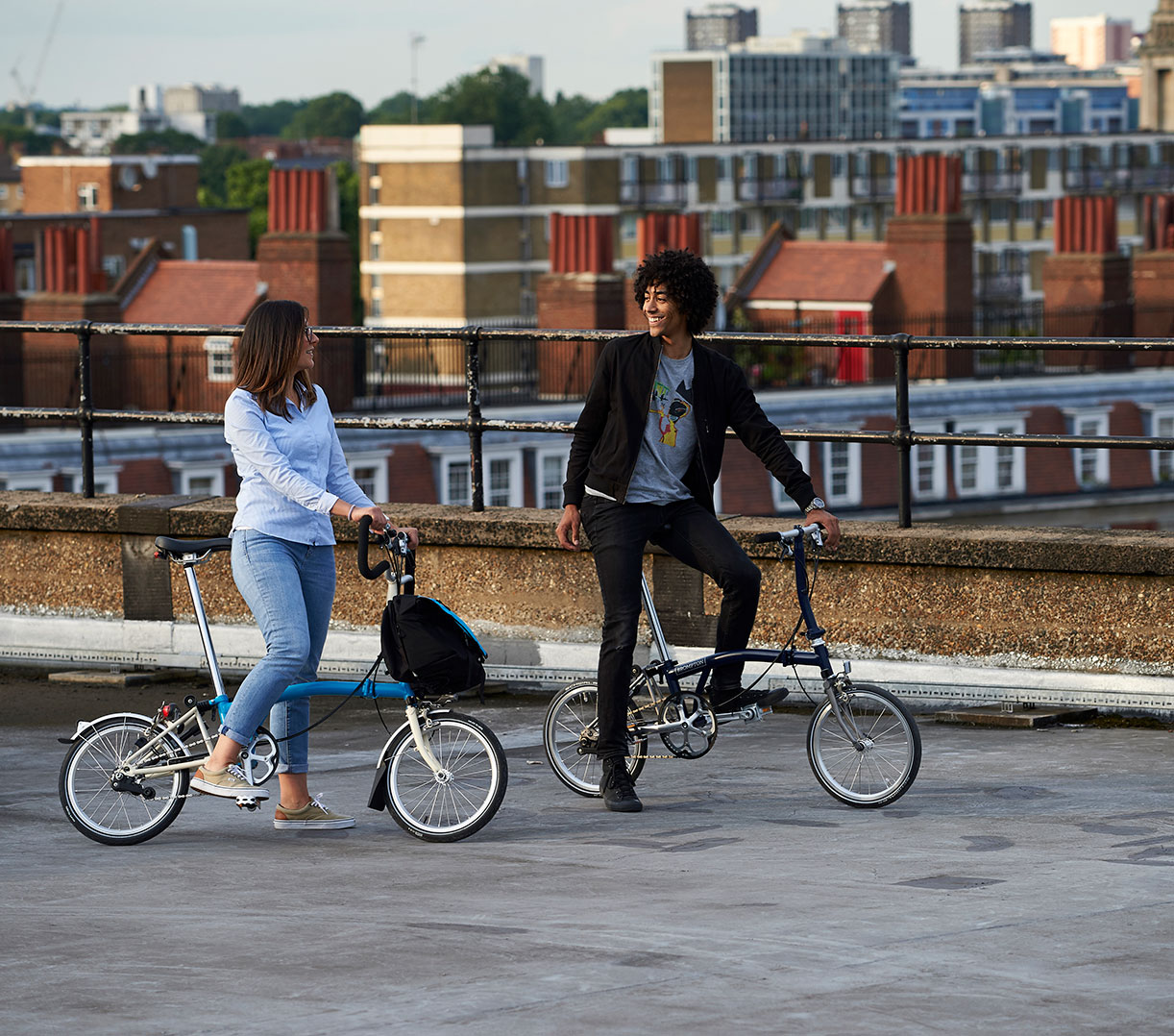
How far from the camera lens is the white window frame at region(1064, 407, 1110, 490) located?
58312 mm

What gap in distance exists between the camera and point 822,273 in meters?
77.6

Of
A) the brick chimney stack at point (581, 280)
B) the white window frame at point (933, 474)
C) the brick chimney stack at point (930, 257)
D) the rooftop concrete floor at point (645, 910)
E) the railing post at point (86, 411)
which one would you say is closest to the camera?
the rooftop concrete floor at point (645, 910)

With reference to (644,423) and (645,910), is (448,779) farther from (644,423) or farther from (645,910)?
(644,423)

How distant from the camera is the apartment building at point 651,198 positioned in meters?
102

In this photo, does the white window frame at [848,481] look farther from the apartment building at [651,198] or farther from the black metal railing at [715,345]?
the black metal railing at [715,345]

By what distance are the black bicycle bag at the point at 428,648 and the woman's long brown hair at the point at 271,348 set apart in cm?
79

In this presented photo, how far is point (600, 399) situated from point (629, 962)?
246 centimetres

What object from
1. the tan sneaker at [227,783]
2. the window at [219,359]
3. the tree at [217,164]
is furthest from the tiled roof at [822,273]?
the tree at [217,164]

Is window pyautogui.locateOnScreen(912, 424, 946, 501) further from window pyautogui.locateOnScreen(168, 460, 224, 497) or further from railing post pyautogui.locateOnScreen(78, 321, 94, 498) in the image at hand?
railing post pyautogui.locateOnScreen(78, 321, 94, 498)

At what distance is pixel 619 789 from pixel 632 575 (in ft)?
2.39

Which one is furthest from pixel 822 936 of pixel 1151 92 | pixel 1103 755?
pixel 1151 92

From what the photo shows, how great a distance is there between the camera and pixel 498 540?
9570 millimetres

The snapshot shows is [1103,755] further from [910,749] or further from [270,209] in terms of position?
[270,209]

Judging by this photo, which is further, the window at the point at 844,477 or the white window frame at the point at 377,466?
the window at the point at 844,477
